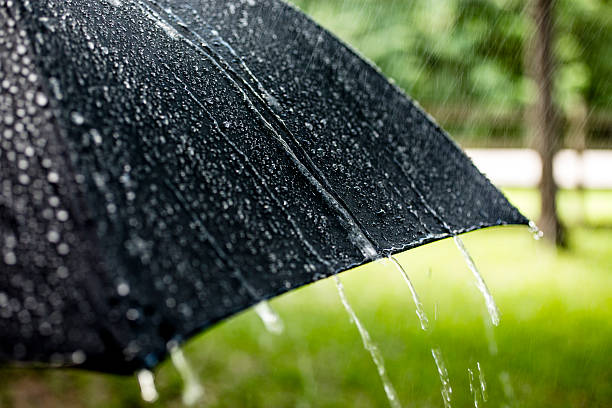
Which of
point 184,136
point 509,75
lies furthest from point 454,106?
point 184,136

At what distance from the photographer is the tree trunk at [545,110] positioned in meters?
8.26

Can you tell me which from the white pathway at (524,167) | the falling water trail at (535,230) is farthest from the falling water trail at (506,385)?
the white pathway at (524,167)

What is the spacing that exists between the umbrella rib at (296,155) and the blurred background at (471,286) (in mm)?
3358

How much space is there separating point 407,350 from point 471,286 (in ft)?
5.69

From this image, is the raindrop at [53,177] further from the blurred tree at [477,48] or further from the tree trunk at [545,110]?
the blurred tree at [477,48]

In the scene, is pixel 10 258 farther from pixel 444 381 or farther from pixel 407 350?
pixel 407 350

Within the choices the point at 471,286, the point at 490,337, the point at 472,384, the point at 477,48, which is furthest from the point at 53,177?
the point at 477,48

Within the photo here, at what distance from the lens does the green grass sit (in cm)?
477

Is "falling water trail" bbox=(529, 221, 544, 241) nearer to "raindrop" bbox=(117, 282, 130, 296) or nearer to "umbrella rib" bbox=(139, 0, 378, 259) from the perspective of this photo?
"umbrella rib" bbox=(139, 0, 378, 259)

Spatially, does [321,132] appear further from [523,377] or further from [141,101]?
[523,377]

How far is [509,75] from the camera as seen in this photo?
428 inches

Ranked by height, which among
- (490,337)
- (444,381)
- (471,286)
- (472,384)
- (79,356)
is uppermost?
(79,356)

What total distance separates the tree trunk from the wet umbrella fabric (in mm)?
6652

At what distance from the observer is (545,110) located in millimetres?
8336
